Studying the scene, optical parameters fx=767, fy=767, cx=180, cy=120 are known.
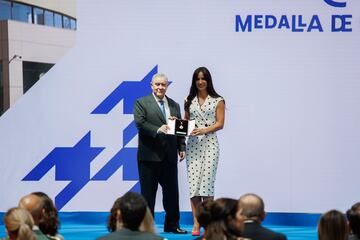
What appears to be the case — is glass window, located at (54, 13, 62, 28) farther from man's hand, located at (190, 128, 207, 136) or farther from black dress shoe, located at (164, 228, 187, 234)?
black dress shoe, located at (164, 228, 187, 234)

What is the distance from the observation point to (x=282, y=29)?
22.4ft

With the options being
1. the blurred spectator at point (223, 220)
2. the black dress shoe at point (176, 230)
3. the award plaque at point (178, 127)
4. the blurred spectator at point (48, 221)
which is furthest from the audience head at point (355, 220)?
the black dress shoe at point (176, 230)

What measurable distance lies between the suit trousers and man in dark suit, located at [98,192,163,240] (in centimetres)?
267

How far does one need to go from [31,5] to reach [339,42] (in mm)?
2773

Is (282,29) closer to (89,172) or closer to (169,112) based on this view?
(169,112)

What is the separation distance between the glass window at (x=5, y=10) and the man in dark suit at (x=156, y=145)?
1579 millimetres

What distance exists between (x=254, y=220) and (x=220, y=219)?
0.43 metres

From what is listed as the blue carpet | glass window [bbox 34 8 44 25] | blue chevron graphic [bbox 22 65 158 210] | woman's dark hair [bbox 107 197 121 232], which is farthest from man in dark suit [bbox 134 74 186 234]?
woman's dark hair [bbox 107 197 121 232]

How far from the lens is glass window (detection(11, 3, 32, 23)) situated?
6.72m

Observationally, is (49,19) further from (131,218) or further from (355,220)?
(355,220)

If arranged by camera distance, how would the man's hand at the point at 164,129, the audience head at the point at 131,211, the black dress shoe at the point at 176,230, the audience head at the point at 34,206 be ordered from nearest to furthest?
the audience head at the point at 131,211 < the audience head at the point at 34,206 < the man's hand at the point at 164,129 < the black dress shoe at the point at 176,230

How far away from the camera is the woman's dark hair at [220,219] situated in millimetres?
2996

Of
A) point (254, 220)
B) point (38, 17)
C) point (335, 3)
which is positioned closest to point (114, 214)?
point (254, 220)

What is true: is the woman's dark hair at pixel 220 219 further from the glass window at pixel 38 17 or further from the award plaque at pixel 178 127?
the glass window at pixel 38 17
